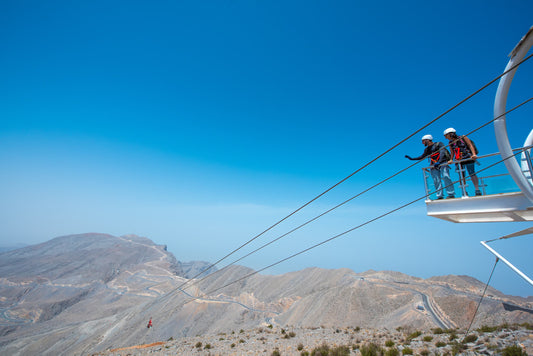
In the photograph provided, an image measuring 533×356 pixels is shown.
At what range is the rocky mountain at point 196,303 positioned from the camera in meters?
33.9

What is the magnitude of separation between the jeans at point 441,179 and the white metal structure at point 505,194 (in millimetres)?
306

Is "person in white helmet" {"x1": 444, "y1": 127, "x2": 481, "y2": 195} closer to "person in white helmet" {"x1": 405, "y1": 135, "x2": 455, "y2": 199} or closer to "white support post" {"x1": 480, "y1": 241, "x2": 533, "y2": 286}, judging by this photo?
"person in white helmet" {"x1": 405, "y1": 135, "x2": 455, "y2": 199}

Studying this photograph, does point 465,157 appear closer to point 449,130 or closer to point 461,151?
point 461,151

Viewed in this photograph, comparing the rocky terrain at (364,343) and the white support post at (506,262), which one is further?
the rocky terrain at (364,343)

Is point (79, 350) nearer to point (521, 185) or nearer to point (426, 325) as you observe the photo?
point (426, 325)

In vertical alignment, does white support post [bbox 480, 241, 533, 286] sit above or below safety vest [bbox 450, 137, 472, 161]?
below

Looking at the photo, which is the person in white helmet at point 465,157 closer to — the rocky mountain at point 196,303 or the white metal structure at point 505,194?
the white metal structure at point 505,194

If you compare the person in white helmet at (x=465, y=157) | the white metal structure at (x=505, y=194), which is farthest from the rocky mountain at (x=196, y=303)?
the person in white helmet at (x=465, y=157)

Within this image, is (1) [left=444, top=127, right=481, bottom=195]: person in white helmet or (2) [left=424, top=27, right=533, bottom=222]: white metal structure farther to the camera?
(1) [left=444, top=127, right=481, bottom=195]: person in white helmet

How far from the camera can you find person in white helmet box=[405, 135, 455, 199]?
7.89 metres

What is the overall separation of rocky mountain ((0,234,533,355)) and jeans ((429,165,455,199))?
34.9 feet

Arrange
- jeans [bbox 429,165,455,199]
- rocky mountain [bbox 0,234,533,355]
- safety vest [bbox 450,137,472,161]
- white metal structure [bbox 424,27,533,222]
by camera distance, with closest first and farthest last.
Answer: white metal structure [bbox 424,27,533,222], safety vest [bbox 450,137,472,161], jeans [bbox 429,165,455,199], rocky mountain [bbox 0,234,533,355]

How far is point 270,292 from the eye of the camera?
70250 mm

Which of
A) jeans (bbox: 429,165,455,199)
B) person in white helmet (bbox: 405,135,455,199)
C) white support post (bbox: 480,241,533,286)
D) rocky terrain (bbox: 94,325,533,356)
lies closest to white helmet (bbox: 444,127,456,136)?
person in white helmet (bbox: 405,135,455,199)
